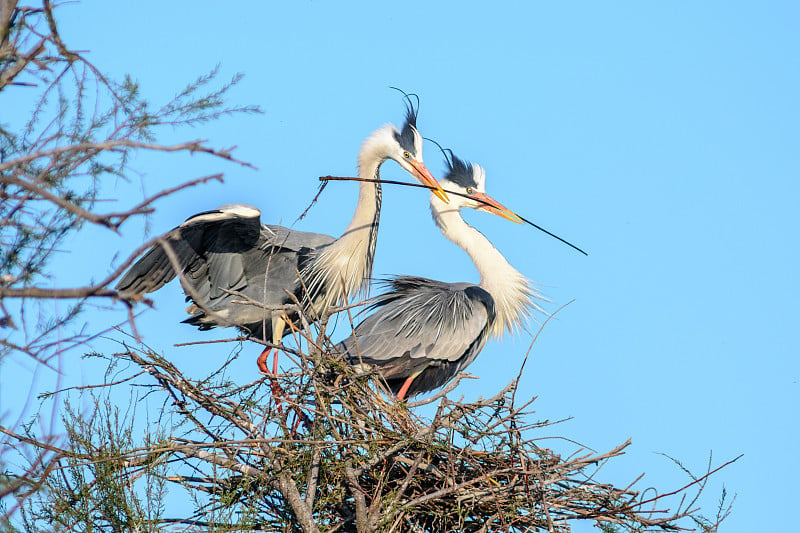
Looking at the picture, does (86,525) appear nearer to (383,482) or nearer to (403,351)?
(383,482)

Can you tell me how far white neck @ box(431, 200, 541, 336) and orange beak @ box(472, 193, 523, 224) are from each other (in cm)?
26

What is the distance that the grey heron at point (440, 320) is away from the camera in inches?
247

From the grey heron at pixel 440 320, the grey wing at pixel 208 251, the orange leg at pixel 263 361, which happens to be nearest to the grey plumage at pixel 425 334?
the grey heron at pixel 440 320

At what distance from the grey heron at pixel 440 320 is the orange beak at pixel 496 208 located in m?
0.33

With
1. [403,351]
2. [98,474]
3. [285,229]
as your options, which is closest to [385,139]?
[285,229]

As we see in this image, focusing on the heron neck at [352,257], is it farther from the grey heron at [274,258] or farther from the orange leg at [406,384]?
the orange leg at [406,384]

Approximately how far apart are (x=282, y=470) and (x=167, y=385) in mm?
719

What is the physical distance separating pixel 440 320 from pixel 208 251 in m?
1.58

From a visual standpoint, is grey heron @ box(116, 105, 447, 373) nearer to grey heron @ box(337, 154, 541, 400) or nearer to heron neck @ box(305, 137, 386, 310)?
heron neck @ box(305, 137, 386, 310)

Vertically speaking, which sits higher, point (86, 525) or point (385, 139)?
point (385, 139)

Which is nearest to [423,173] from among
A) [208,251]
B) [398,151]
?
[398,151]

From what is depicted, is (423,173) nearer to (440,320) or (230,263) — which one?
(440,320)

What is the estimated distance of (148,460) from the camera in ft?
14.3

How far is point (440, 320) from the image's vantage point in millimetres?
6344
